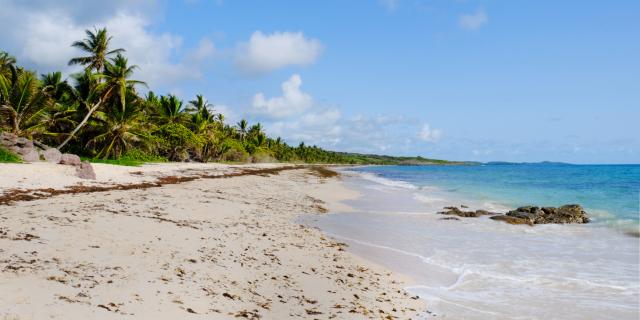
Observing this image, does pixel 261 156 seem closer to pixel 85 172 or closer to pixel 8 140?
pixel 8 140

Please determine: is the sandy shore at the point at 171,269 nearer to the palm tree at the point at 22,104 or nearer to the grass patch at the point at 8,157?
the grass patch at the point at 8,157

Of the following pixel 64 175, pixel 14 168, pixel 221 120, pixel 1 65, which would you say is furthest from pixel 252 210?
pixel 221 120

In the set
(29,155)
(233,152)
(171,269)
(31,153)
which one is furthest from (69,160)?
(233,152)

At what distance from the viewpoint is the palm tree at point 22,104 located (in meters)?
30.1

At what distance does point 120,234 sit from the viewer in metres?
9.14

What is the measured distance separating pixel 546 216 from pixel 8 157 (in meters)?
28.0

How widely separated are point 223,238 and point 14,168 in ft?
45.6

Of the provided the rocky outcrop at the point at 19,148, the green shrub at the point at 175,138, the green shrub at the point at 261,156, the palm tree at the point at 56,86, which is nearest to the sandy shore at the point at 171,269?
the rocky outcrop at the point at 19,148

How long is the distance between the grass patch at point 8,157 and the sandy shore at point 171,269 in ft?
35.1

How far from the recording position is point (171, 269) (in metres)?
7.32

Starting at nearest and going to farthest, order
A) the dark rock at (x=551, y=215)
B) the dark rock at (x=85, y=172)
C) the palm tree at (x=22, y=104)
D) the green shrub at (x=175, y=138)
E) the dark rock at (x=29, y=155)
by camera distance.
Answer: the dark rock at (x=551, y=215) → the dark rock at (x=85, y=172) → the dark rock at (x=29, y=155) → the palm tree at (x=22, y=104) → the green shrub at (x=175, y=138)

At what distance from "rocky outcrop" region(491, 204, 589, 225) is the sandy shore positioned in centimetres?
1080

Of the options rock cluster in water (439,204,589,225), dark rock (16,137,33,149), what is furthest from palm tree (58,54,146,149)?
rock cluster in water (439,204,589,225)

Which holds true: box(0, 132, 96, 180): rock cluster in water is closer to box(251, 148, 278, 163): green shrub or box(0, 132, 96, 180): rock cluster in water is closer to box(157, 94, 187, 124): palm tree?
box(157, 94, 187, 124): palm tree
